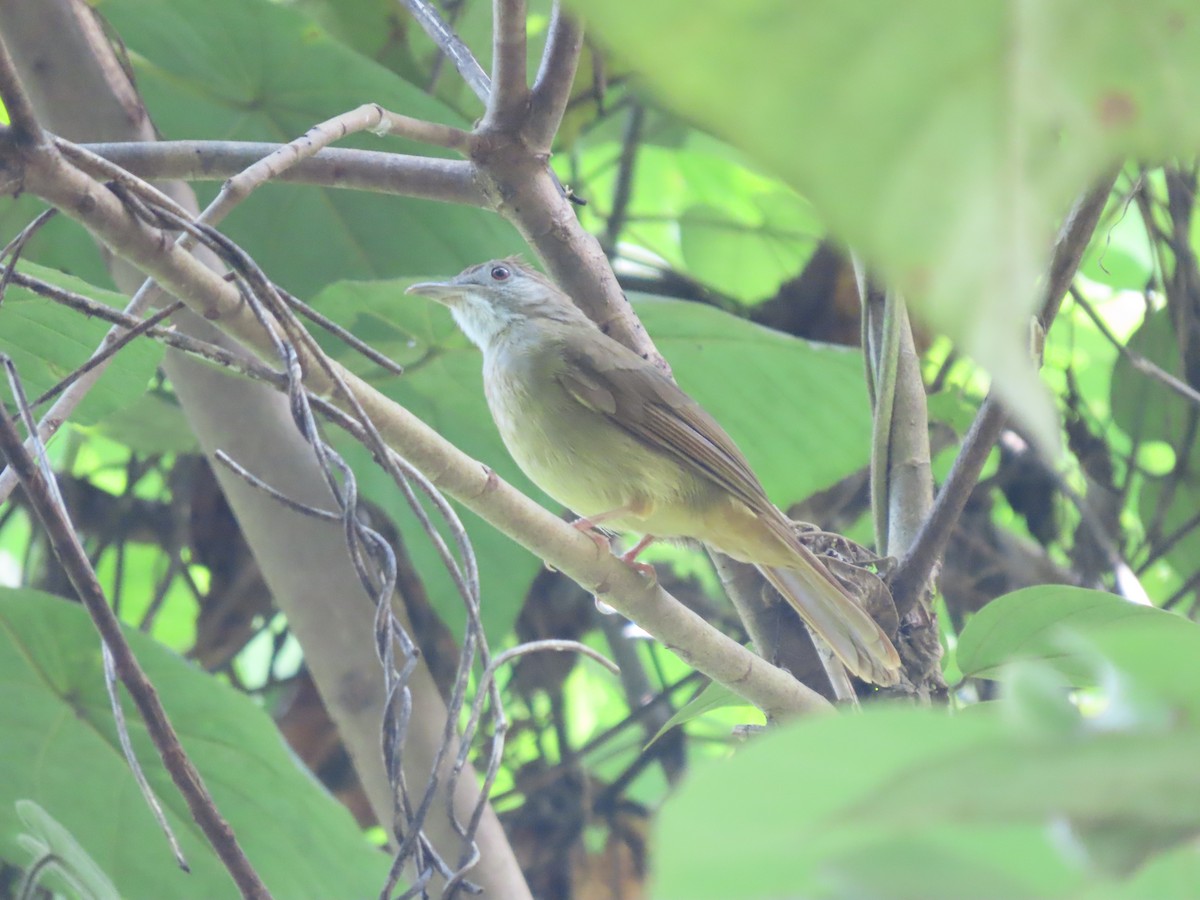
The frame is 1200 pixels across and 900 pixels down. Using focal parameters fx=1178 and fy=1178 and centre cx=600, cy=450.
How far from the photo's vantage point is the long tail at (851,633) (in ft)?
7.28

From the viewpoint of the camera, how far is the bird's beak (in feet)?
10.2

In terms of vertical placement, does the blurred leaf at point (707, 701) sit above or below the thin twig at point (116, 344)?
below

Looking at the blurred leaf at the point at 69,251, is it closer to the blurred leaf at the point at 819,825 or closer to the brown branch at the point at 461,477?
the brown branch at the point at 461,477

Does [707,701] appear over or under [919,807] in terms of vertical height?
under

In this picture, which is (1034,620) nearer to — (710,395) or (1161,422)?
(710,395)

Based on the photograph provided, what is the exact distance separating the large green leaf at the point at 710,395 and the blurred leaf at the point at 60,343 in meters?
0.73

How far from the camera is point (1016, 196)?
393 millimetres

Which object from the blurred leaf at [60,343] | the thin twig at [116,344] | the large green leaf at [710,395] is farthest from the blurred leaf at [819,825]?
the large green leaf at [710,395]

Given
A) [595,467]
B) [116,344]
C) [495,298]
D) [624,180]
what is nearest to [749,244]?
[624,180]

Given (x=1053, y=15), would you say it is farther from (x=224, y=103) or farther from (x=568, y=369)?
(x=224, y=103)

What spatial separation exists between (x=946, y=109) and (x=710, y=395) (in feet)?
9.24

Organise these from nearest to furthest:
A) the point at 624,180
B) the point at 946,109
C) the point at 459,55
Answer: the point at 946,109, the point at 459,55, the point at 624,180

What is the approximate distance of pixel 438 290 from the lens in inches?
127

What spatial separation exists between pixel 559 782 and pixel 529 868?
0.27 meters
